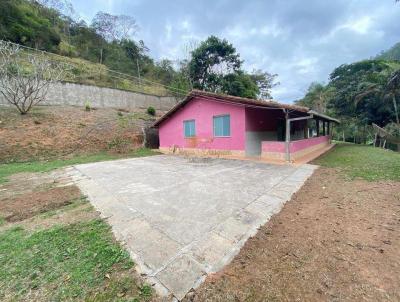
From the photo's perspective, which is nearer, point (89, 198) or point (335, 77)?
point (89, 198)

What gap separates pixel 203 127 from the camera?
1273 cm

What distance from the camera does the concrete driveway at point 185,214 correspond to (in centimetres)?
243

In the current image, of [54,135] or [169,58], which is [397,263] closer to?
[54,135]

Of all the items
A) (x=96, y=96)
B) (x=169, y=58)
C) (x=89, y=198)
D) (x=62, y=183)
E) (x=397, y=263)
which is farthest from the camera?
(x=169, y=58)

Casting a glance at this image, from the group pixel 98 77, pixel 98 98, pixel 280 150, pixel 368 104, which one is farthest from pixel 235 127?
pixel 98 77

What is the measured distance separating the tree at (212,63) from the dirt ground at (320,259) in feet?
71.6

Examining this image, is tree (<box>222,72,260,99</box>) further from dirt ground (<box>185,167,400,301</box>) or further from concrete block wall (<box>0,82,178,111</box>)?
dirt ground (<box>185,167,400,301</box>)

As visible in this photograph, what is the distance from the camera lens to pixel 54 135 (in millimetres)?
13281

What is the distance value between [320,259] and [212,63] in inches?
950

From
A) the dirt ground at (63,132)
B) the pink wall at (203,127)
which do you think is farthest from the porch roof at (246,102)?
the dirt ground at (63,132)

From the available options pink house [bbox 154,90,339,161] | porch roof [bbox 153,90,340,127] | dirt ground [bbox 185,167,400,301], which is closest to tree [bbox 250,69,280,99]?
pink house [bbox 154,90,339,161]

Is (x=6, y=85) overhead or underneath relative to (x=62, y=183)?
overhead

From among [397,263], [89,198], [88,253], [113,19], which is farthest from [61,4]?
[397,263]

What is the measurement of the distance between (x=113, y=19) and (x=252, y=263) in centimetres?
4120
